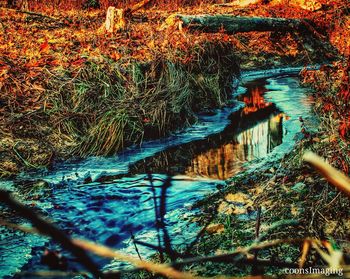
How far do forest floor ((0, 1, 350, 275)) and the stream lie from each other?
0.79 feet

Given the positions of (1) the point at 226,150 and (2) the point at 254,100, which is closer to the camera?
(1) the point at 226,150

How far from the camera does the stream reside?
299cm

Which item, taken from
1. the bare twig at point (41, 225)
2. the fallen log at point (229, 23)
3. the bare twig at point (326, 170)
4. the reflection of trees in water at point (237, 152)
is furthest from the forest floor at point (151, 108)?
the bare twig at point (41, 225)

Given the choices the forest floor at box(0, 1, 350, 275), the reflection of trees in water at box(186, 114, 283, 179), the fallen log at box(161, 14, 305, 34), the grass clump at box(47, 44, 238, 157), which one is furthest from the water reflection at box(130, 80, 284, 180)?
the fallen log at box(161, 14, 305, 34)

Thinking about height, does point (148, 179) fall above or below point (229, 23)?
below

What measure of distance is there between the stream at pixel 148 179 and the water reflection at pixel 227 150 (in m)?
0.01

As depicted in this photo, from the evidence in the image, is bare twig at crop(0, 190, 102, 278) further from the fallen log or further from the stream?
the fallen log

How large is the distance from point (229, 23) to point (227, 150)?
4.97 m

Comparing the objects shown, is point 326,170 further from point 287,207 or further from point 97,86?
point 97,86

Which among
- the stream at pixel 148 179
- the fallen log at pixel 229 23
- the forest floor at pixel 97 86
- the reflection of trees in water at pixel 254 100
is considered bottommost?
the stream at pixel 148 179

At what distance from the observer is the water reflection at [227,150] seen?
14.6ft

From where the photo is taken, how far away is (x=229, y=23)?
9.07m

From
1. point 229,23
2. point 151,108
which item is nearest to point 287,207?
point 151,108

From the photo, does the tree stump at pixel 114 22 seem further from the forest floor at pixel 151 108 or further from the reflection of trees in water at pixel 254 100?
the reflection of trees in water at pixel 254 100
